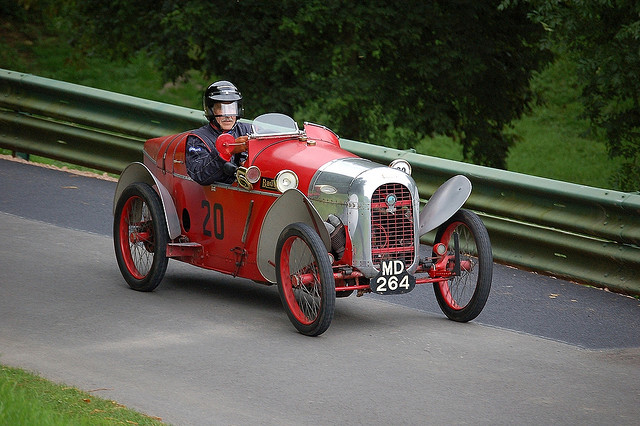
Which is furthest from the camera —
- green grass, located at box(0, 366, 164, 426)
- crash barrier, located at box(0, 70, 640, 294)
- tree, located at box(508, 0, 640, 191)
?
tree, located at box(508, 0, 640, 191)

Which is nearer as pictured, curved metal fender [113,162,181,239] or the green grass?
the green grass

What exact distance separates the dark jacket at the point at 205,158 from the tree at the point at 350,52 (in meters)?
9.57

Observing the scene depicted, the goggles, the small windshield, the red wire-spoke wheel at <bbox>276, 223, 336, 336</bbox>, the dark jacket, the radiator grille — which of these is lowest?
the red wire-spoke wheel at <bbox>276, 223, 336, 336</bbox>

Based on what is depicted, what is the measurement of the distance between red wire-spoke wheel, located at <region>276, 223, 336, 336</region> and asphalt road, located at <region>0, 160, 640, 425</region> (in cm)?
15

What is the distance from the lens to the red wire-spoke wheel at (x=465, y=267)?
758 cm

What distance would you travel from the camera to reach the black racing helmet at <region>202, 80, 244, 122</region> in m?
8.27

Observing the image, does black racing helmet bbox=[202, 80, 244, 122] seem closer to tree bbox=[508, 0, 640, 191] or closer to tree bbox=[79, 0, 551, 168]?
tree bbox=[508, 0, 640, 191]

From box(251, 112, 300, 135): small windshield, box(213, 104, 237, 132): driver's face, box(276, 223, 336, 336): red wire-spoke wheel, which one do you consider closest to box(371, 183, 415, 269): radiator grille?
box(276, 223, 336, 336): red wire-spoke wheel

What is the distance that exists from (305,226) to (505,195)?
3266 mm

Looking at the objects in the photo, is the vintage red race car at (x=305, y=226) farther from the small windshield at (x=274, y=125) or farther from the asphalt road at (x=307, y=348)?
the asphalt road at (x=307, y=348)

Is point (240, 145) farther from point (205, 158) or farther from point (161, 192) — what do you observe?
point (161, 192)

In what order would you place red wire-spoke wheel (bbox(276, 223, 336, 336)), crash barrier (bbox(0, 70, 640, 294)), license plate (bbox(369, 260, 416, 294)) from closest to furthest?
red wire-spoke wheel (bbox(276, 223, 336, 336)), license plate (bbox(369, 260, 416, 294)), crash barrier (bbox(0, 70, 640, 294))

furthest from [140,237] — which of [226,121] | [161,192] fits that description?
[226,121]

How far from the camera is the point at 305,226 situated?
7223 millimetres
